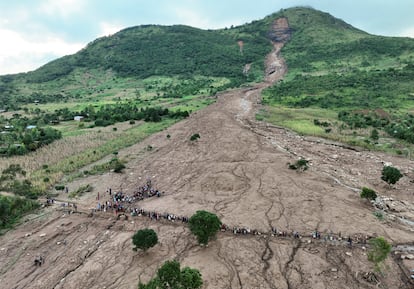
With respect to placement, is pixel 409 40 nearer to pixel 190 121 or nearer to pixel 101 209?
pixel 190 121

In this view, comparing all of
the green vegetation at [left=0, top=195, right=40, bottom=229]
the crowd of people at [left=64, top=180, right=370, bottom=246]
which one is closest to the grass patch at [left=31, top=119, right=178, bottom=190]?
the green vegetation at [left=0, top=195, right=40, bottom=229]

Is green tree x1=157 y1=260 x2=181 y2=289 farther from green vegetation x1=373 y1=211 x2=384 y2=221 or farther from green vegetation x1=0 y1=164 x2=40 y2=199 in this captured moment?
green vegetation x1=0 y1=164 x2=40 y2=199

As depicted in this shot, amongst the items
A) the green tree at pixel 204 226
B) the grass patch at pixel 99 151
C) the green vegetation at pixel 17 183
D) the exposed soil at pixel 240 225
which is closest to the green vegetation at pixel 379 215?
the exposed soil at pixel 240 225

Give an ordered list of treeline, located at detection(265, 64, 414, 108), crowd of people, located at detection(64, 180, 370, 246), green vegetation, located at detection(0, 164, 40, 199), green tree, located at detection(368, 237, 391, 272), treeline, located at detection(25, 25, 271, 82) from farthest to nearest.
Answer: treeline, located at detection(25, 25, 271, 82)
treeline, located at detection(265, 64, 414, 108)
green vegetation, located at detection(0, 164, 40, 199)
crowd of people, located at detection(64, 180, 370, 246)
green tree, located at detection(368, 237, 391, 272)

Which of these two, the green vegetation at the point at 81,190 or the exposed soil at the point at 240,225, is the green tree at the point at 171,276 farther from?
the green vegetation at the point at 81,190

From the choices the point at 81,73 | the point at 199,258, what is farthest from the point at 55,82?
the point at 199,258
